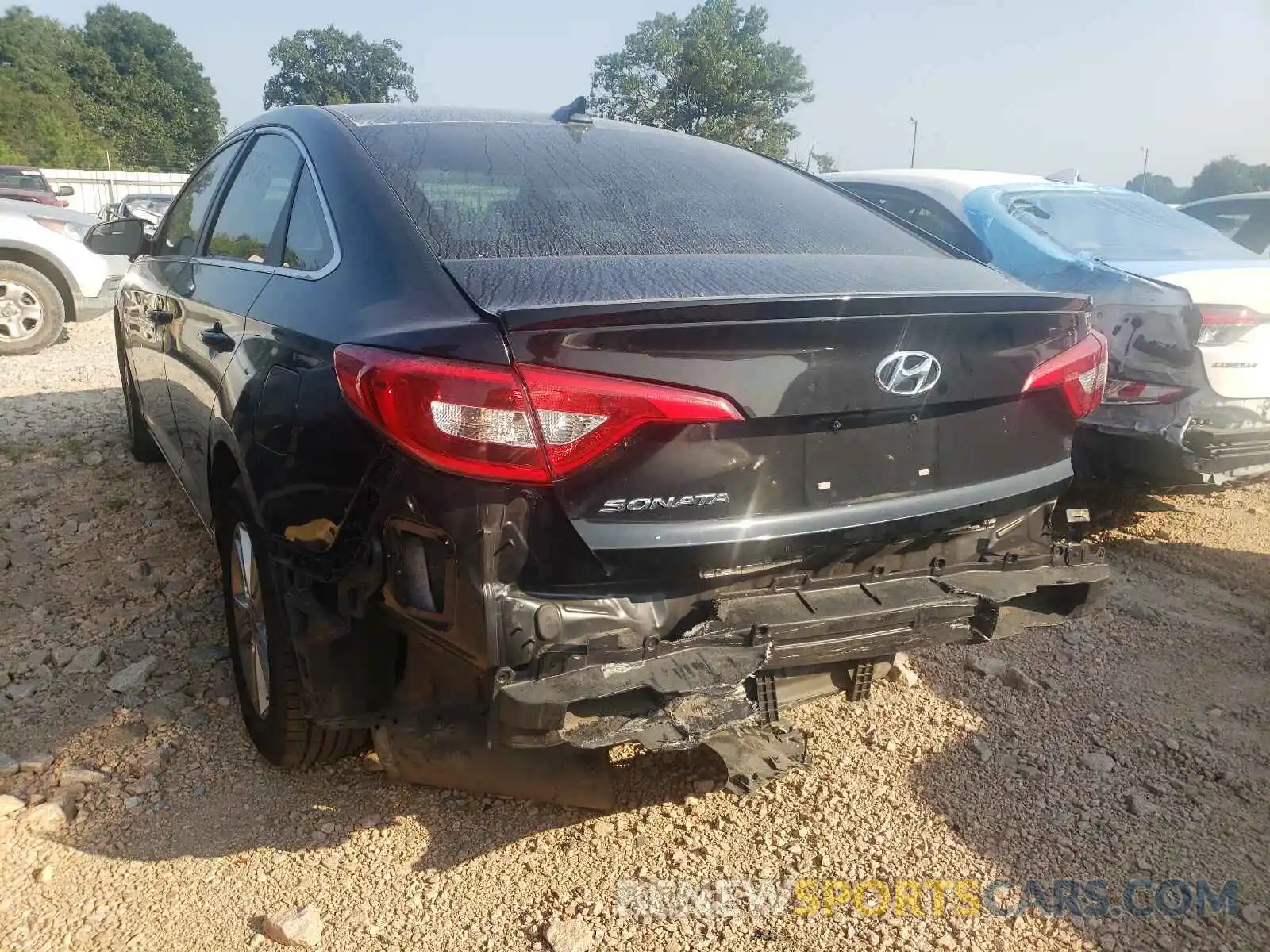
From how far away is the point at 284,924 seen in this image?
6.68 feet

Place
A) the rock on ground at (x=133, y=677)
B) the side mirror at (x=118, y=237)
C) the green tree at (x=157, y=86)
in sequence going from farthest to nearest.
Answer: the green tree at (x=157, y=86), the side mirror at (x=118, y=237), the rock on ground at (x=133, y=677)

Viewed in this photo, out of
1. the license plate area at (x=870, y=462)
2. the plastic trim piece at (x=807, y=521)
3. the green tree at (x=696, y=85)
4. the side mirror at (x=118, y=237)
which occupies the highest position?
the green tree at (x=696, y=85)

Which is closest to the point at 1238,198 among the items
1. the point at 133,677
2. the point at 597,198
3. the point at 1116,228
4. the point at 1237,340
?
the point at 1116,228

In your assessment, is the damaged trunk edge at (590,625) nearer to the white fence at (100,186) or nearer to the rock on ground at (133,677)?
the rock on ground at (133,677)

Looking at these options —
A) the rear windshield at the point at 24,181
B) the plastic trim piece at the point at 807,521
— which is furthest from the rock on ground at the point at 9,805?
the rear windshield at the point at 24,181

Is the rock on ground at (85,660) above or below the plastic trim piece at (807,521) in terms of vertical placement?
below

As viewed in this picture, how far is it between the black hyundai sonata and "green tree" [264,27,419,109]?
75.7 m

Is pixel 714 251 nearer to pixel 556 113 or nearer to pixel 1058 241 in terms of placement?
pixel 556 113

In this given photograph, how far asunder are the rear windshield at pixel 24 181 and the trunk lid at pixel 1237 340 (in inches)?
781

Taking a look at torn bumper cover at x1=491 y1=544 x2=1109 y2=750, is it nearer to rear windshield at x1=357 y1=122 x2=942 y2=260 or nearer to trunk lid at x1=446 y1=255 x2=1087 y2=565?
trunk lid at x1=446 y1=255 x2=1087 y2=565

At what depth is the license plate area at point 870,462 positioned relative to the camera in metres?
1.95

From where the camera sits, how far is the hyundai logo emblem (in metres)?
1.96

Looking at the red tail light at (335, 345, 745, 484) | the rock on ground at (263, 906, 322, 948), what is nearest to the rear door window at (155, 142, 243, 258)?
the red tail light at (335, 345, 745, 484)

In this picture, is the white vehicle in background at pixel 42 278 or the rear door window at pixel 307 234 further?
the white vehicle in background at pixel 42 278
